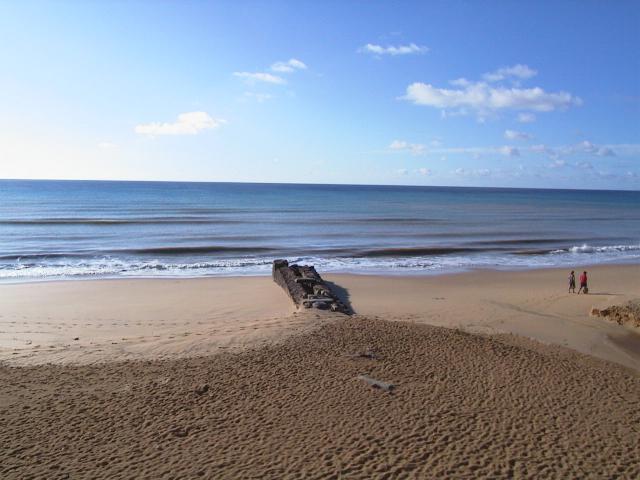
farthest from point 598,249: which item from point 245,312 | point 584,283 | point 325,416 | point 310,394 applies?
point 325,416

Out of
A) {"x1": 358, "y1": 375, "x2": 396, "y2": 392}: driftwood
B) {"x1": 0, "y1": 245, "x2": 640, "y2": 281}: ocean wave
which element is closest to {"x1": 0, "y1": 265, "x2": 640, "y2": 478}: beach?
{"x1": 358, "y1": 375, "x2": 396, "y2": 392}: driftwood

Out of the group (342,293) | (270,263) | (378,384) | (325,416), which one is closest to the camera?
(325,416)

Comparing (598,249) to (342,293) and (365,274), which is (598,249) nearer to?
(365,274)

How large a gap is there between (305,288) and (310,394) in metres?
8.76

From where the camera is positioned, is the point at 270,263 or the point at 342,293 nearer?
the point at 342,293

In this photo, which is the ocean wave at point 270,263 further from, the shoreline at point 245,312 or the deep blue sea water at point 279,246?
the shoreline at point 245,312

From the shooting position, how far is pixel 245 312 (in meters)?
15.4

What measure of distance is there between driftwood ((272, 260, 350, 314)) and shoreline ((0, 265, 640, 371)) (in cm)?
51

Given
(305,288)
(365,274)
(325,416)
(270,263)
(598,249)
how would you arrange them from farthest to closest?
(598,249) → (270,263) → (365,274) → (305,288) → (325,416)

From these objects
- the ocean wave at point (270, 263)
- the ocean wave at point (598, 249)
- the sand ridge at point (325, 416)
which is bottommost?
the sand ridge at point (325, 416)

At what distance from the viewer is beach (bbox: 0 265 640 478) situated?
6648mm

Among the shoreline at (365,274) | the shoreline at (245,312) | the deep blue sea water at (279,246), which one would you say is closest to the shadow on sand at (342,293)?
the shoreline at (245,312)

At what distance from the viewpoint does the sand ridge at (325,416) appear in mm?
6539

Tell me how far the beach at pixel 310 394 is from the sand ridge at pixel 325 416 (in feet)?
0.10
